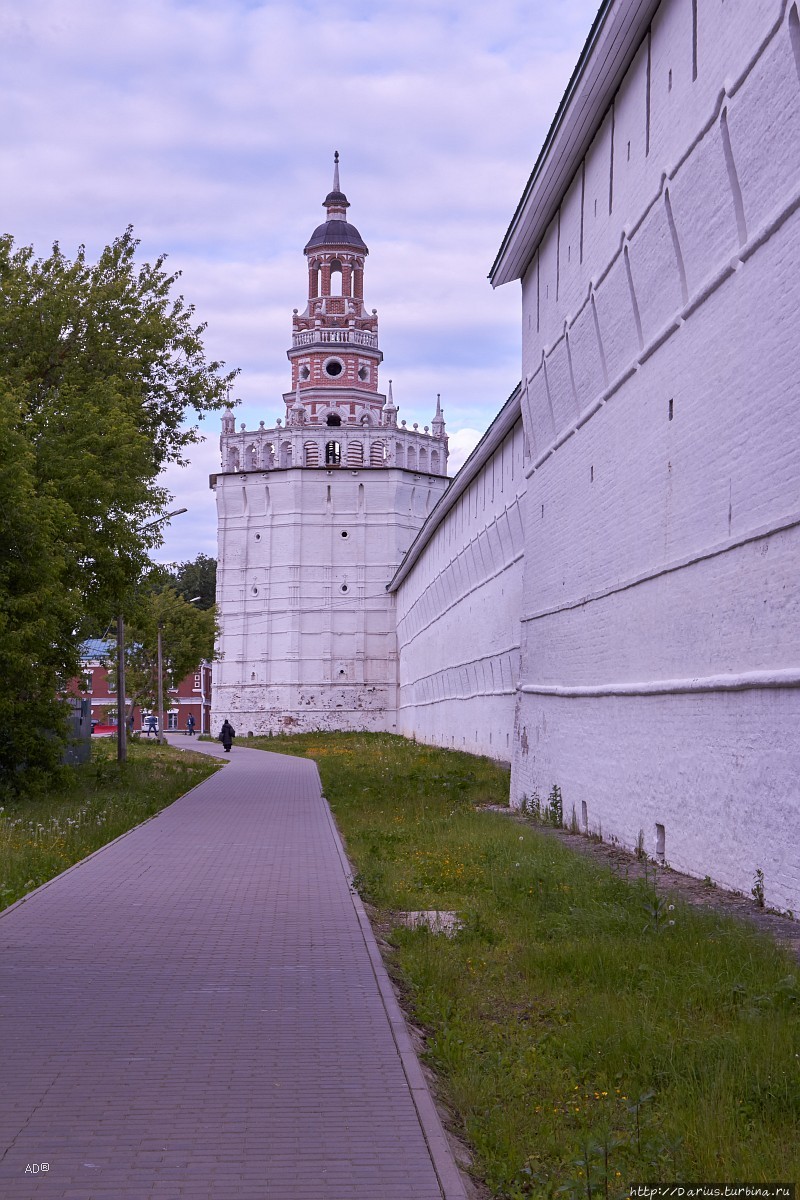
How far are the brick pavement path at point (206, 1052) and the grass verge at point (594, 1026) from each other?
1.06 ft

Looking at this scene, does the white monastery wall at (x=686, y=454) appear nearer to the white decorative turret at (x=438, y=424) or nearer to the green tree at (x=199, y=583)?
the white decorative turret at (x=438, y=424)

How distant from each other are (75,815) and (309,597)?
56.4 meters

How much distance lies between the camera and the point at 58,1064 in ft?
21.6

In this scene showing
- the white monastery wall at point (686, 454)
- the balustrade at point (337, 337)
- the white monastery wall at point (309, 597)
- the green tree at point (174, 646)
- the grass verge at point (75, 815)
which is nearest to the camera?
the white monastery wall at point (686, 454)

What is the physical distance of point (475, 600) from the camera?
135 feet

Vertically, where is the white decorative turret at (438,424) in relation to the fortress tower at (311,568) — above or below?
above

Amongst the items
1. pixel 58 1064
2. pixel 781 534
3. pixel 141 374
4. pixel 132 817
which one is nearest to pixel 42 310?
pixel 141 374

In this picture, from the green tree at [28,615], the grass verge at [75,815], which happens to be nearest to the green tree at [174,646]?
the grass verge at [75,815]

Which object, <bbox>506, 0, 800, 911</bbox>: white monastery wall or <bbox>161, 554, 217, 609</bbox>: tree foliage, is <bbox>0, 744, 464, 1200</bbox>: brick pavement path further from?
<bbox>161, 554, 217, 609</bbox>: tree foliage

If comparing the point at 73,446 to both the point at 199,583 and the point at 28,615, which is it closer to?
the point at 28,615

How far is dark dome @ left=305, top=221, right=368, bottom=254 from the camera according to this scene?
87.2m

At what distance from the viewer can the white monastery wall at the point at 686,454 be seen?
1130 cm

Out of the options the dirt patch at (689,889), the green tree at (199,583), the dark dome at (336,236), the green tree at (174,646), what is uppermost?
the dark dome at (336,236)

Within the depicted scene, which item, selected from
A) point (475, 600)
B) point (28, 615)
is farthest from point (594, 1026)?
point (475, 600)
